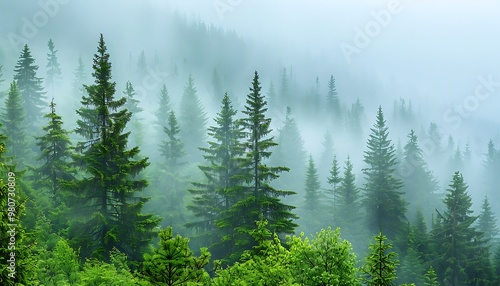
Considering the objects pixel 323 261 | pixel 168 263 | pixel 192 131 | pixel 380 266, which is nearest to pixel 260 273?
pixel 323 261

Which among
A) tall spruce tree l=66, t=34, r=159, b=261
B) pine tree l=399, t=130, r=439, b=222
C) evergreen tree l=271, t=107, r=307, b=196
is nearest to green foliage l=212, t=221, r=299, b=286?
tall spruce tree l=66, t=34, r=159, b=261

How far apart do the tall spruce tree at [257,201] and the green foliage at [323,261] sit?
7650mm

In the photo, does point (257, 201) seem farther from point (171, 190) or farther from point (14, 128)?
point (14, 128)

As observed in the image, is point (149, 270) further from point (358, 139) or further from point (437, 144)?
point (437, 144)

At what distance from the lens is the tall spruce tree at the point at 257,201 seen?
25.3m

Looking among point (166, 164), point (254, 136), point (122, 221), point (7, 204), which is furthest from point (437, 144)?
point (7, 204)

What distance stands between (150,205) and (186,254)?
118 feet

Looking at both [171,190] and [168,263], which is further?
[171,190]

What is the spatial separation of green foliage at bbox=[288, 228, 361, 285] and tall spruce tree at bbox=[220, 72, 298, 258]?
765 centimetres

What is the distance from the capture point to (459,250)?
4044 centimetres

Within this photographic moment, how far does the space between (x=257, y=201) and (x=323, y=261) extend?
975 cm

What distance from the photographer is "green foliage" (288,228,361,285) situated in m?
16.2

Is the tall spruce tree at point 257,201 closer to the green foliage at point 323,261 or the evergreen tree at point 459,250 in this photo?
the green foliage at point 323,261

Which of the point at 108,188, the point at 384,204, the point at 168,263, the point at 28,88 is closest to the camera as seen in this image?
the point at 168,263
